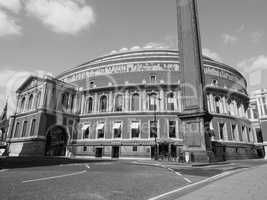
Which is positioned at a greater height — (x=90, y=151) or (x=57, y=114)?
(x=57, y=114)

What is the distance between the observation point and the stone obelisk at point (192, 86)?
1889 centimetres

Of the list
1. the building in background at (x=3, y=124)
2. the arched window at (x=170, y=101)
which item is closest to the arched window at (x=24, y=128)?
the building in background at (x=3, y=124)

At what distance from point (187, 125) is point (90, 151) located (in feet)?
69.4

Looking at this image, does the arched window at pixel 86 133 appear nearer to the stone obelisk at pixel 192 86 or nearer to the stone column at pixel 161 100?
the stone column at pixel 161 100

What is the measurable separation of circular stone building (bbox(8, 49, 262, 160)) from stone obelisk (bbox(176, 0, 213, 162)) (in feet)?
39.4

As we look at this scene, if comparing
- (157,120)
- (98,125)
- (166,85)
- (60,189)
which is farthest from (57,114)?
(60,189)

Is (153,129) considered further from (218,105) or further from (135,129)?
(218,105)

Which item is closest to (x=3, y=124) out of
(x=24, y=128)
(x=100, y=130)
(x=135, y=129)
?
(x=24, y=128)

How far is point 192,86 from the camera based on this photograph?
21.6 meters

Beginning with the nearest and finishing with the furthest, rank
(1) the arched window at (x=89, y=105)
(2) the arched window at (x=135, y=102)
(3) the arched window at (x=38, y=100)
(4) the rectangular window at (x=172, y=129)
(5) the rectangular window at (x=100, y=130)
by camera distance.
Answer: (4) the rectangular window at (x=172, y=129), (3) the arched window at (x=38, y=100), (5) the rectangular window at (x=100, y=130), (2) the arched window at (x=135, y=102), (1) the arched window at (x=89, y=105)

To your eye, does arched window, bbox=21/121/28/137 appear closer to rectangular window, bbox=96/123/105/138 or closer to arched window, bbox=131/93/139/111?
rectangular window, bbox=96/123/105/138

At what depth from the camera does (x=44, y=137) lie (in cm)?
3256

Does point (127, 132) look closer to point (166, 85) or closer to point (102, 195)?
point (166, 85)

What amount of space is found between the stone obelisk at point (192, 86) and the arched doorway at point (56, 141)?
2478 centimetres
